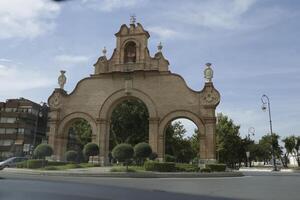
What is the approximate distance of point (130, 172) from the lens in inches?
1011

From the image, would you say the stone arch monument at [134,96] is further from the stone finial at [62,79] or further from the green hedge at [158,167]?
the green hedge at [158,167]

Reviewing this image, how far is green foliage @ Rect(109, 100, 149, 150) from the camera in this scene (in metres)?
49.7

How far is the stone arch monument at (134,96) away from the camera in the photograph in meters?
34.6

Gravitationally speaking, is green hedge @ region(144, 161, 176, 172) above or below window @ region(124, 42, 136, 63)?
below

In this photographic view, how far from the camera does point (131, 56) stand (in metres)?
38.8

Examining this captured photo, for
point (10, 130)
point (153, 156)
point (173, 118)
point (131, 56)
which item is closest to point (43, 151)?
point (153, 156)

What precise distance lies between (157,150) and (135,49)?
1165cm

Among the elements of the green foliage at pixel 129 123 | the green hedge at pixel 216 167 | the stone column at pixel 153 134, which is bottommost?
the green hedge at pixel 216 167

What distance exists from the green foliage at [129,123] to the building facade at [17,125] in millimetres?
24263

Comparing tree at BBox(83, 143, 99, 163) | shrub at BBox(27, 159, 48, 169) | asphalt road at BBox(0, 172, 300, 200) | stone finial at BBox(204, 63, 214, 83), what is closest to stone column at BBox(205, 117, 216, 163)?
stone finial at BBox(204, 63, 214, 83)

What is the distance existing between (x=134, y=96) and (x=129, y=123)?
44.6 feet

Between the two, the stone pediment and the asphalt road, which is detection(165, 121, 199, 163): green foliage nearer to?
the stone pediment

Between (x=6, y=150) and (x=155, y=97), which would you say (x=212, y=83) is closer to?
(x=155, y=97)

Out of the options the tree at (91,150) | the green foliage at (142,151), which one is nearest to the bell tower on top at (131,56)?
the tree at (91,150)
